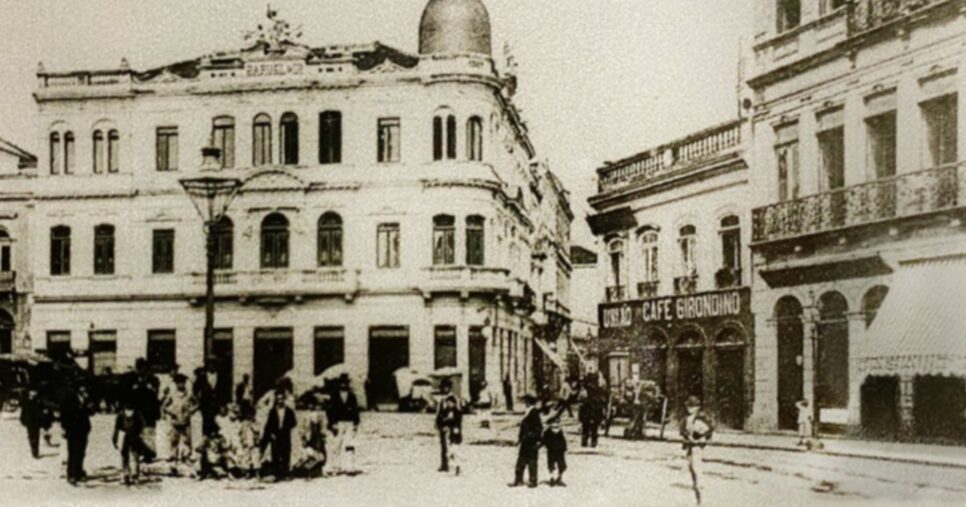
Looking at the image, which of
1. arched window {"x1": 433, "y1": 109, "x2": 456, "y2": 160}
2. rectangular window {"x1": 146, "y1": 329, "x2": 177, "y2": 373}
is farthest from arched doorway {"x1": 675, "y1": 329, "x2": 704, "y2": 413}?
rectangular window {"x1": 146, "y1": 329, "x2": 177, "y2": 373}

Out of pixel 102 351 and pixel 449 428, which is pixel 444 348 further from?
pixel 102 351

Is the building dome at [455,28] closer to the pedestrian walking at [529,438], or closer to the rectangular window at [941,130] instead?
the pedestrian walking at [529,438]

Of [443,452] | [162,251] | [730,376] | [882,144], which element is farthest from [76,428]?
[882,144]

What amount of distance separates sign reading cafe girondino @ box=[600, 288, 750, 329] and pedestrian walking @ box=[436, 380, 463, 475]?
0.92m

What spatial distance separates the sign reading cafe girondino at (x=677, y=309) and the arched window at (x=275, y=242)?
69.8 inches

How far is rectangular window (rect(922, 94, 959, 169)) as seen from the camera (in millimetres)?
7043

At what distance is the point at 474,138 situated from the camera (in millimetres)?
7707

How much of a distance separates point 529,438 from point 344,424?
3.33 feet

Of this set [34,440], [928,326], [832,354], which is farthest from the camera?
[34,440]

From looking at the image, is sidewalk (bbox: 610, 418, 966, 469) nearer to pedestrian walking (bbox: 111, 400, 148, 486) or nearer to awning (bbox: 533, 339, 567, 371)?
awning (bbox: 533, 339, 567, 371)

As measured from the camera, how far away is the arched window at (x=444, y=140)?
303 inches

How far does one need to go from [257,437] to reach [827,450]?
302 cm

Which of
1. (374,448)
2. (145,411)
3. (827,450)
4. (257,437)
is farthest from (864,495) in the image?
(145,411)

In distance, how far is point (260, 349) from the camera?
25.5 ft
